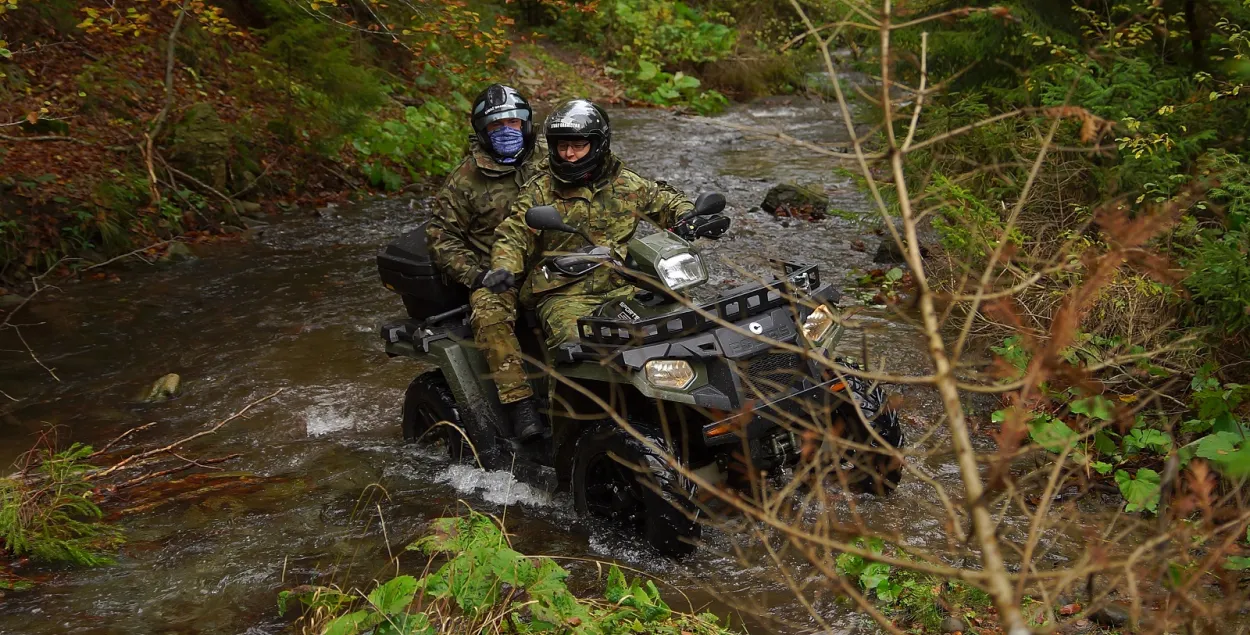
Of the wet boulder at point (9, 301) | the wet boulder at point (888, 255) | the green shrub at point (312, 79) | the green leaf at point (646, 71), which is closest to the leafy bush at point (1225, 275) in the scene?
the wet boulder at point (888, 255)

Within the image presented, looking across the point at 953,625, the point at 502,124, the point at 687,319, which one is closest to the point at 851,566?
the point at 953,625

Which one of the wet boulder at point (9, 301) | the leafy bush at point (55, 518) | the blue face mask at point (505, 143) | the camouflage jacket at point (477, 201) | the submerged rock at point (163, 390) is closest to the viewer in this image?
the leafy bush at point (55, 518)

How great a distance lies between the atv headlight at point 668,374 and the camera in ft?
16.2

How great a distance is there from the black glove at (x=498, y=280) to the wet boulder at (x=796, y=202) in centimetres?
761

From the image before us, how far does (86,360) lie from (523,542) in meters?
5.07

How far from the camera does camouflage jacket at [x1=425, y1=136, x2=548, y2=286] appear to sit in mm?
6613

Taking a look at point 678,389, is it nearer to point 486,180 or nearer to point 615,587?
point 615,587

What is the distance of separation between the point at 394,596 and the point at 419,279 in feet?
9.37

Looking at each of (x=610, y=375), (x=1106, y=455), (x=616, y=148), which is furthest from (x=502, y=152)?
(x=616, y=148)

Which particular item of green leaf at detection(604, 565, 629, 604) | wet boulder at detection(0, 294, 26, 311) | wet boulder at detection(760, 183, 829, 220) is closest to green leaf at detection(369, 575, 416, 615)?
green leaf at detection(604, 565, 629, 604)

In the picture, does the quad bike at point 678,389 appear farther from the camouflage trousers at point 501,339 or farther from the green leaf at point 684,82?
the green leaf at point 684,82

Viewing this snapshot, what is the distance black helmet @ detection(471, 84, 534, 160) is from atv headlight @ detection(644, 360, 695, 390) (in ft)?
7.64

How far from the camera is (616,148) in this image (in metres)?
16.2

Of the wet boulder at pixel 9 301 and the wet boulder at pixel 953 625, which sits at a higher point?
the wet boulder at pixel 953 625
